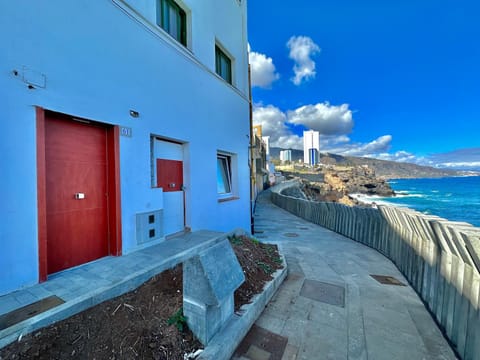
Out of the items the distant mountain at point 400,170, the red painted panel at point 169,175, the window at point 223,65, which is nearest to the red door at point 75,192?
the red painted panel at point 169,175

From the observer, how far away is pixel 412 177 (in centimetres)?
15675

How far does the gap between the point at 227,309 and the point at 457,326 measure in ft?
8.38

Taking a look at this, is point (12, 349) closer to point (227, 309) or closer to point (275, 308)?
point (227, 309)

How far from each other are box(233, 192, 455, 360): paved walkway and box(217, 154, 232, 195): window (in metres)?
3.87

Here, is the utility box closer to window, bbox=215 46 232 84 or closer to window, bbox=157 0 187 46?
window, bbox=157 0 187 46

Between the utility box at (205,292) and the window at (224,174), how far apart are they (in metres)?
5.25

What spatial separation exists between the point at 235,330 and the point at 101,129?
12.5 ft

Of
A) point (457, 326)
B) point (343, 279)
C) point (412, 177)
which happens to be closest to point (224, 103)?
point (343, 279)

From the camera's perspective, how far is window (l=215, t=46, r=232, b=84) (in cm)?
734

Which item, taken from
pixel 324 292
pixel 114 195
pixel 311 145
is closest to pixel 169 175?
pixel 114 195

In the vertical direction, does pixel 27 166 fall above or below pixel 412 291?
above

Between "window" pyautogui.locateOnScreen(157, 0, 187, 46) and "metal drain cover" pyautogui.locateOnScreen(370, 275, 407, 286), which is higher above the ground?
"window" pyautogui.locateOnScreen(157, 0, 187, 46)

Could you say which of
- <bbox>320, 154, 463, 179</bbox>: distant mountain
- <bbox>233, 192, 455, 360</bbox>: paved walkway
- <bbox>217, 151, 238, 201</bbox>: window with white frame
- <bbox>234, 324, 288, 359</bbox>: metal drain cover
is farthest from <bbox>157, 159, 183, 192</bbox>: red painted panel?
<bbox>320, 154, 463, 179</bbox>: distant mountain

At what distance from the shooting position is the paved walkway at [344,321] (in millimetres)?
2250
